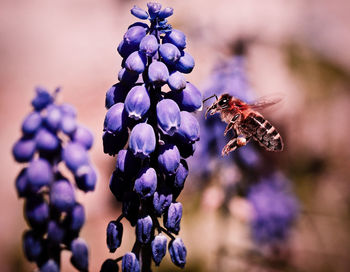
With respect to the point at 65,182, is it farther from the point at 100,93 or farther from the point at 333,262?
the point at 100,93

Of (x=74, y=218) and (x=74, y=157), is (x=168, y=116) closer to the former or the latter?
(x=74, y=157)

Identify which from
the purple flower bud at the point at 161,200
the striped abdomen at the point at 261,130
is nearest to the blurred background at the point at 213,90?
the striped abdomen at the point at 261,130

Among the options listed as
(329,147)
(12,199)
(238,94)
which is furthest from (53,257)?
(329,147)

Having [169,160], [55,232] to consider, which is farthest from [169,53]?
[55,232]

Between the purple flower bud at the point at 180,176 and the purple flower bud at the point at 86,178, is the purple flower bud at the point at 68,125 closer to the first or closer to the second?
the purple flower bud at the point at 86,178

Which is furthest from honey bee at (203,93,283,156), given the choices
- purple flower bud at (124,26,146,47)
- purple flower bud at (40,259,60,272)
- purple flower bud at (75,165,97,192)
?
purple flower bud at (40,259,60,272)
